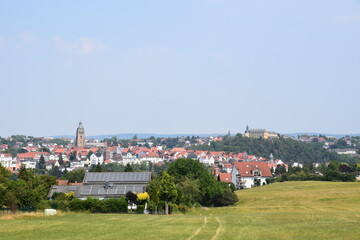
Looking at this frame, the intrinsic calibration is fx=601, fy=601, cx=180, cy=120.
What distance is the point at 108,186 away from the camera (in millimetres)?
72688

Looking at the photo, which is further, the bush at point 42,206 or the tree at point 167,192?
the tree at point 167,192

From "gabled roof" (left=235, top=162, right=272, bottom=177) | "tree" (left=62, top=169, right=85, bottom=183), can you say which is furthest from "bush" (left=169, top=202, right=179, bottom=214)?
"gabled roof" (left=235, top=162, right=272, bottom=177)

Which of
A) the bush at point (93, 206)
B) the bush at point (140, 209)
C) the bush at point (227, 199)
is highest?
the bush at point (93, 206)

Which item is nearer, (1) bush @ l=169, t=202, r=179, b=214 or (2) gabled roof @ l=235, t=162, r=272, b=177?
(1) bush @ l=169, t=202, r=179, b=214

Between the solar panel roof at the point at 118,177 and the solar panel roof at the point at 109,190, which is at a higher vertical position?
the solar panel roof at the point at 118,177

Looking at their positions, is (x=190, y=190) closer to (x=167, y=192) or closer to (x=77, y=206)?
(x=167, y=192)

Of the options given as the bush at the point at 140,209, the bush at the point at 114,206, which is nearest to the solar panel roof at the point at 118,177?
the bush at the point at 140,209

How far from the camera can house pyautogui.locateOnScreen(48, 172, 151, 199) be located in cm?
7119

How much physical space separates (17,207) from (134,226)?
2074 cm

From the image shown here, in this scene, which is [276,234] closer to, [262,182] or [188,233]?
[188,233]

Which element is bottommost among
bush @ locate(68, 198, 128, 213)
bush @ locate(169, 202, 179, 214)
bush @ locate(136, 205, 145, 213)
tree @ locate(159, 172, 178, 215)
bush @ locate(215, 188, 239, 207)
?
bush @ locate(215, 188, 239, 207)

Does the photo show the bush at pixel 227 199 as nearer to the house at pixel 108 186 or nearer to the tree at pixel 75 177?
the house at pixel 108 186

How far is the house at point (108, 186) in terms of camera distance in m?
71.2

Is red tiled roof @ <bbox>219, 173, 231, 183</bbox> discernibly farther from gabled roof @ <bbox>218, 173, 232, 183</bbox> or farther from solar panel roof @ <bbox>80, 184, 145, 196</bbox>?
solar panel roof @ <bbox>80, 184, 145, 196</bbox>
